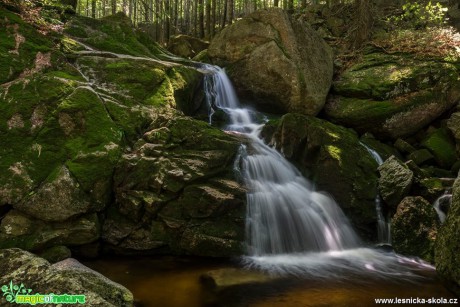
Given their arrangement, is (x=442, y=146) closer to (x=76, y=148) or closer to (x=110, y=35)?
(x=76, y=148)

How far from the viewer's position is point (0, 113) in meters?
6.91

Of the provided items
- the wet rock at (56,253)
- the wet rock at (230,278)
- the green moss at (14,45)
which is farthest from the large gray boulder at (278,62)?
the wet rock at (56,253)

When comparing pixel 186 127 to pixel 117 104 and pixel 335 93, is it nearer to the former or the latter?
pixel 117 104

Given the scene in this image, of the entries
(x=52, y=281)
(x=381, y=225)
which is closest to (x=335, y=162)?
(x=381, y=225)

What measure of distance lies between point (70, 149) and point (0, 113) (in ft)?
5.21

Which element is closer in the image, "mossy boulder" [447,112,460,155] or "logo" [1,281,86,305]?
"logo" [1,281,86,305]

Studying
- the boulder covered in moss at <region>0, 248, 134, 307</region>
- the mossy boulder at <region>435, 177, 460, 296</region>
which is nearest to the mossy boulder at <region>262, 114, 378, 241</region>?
the mossy boulder at <region>435, 177, 460, 296</region>

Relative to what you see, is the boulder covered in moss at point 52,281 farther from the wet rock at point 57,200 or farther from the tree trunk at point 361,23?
the tree trunk at point 361,23

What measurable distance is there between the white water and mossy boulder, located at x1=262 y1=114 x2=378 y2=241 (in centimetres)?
31

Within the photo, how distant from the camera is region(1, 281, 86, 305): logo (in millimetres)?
3463

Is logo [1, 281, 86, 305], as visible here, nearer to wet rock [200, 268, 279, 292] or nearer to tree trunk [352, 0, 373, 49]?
wet rock [200, 268, 279, 292]

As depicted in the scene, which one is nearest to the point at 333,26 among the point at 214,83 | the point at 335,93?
the point at 335,93

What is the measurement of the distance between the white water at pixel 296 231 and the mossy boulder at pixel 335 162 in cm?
31

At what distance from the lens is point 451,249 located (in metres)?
5.17
